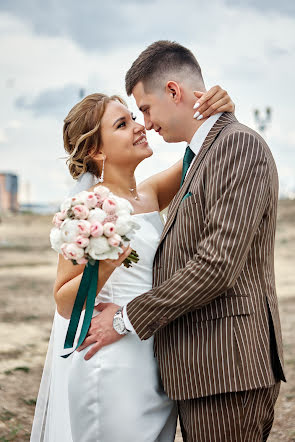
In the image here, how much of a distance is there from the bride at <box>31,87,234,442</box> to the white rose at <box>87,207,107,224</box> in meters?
0.22

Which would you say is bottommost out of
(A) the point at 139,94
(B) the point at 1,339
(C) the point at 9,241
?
(C) the point at 9,241

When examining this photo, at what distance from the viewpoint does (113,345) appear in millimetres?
2912

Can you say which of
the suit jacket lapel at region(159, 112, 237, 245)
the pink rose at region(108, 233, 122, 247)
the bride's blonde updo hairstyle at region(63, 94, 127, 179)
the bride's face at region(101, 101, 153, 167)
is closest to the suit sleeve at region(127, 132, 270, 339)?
the suit jacket lapel at region(159, 112, 237, 245)

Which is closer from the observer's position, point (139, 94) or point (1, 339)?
point (139, 94)

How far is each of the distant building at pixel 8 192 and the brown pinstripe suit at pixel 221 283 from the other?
48434mm

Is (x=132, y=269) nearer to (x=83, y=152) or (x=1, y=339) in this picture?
(x=83, y=152)

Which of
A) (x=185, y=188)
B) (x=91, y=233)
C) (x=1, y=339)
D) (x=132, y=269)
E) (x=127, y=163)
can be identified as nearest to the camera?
(x=91, y=233)

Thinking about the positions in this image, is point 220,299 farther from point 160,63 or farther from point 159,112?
point 160,63

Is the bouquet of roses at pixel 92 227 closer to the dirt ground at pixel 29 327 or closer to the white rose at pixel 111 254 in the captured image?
the white rose at pixel 111 254

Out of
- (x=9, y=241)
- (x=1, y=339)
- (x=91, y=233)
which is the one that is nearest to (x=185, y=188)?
(x=91, y=233)

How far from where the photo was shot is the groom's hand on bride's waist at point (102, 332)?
9.29 feet

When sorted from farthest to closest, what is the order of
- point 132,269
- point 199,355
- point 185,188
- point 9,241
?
point 9,241 → point 132,269 → point 185,188 → point 199,355

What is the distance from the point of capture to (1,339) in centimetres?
866

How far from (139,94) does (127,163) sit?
16.7 inches
